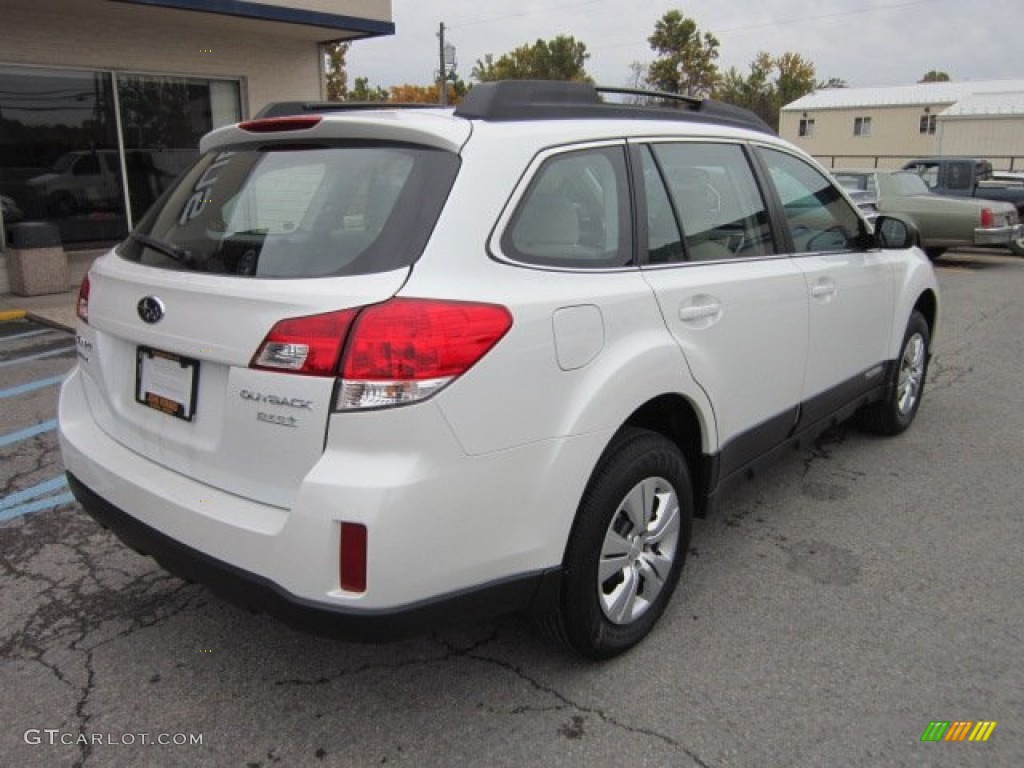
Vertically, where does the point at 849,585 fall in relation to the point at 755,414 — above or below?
below

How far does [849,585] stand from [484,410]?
78.7 inches

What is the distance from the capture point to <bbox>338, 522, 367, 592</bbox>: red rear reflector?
6.68 feet

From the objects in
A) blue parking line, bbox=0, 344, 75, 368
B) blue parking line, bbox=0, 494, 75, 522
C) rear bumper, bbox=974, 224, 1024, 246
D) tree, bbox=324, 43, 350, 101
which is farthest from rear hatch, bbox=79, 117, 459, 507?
tree, bbox=324, 43, 350, 101

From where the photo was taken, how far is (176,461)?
8.03 feet

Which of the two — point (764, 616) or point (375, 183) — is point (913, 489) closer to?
point (764, 616)

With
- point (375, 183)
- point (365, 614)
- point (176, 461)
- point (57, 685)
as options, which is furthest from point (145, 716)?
point (375, 183)

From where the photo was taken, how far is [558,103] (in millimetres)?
2668

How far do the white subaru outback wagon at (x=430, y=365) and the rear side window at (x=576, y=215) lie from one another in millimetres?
10

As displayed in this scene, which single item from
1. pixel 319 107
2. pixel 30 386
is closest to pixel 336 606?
pixel 319 107

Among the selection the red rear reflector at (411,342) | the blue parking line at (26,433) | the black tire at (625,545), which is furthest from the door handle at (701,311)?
the blue parking line at (26,433)

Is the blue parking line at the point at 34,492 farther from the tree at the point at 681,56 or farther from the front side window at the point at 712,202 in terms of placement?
the tree at the point at 681,56

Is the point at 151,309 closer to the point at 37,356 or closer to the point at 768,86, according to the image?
the point at 37,356

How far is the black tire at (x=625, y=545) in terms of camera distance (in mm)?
2518

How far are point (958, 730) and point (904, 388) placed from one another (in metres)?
3.03
